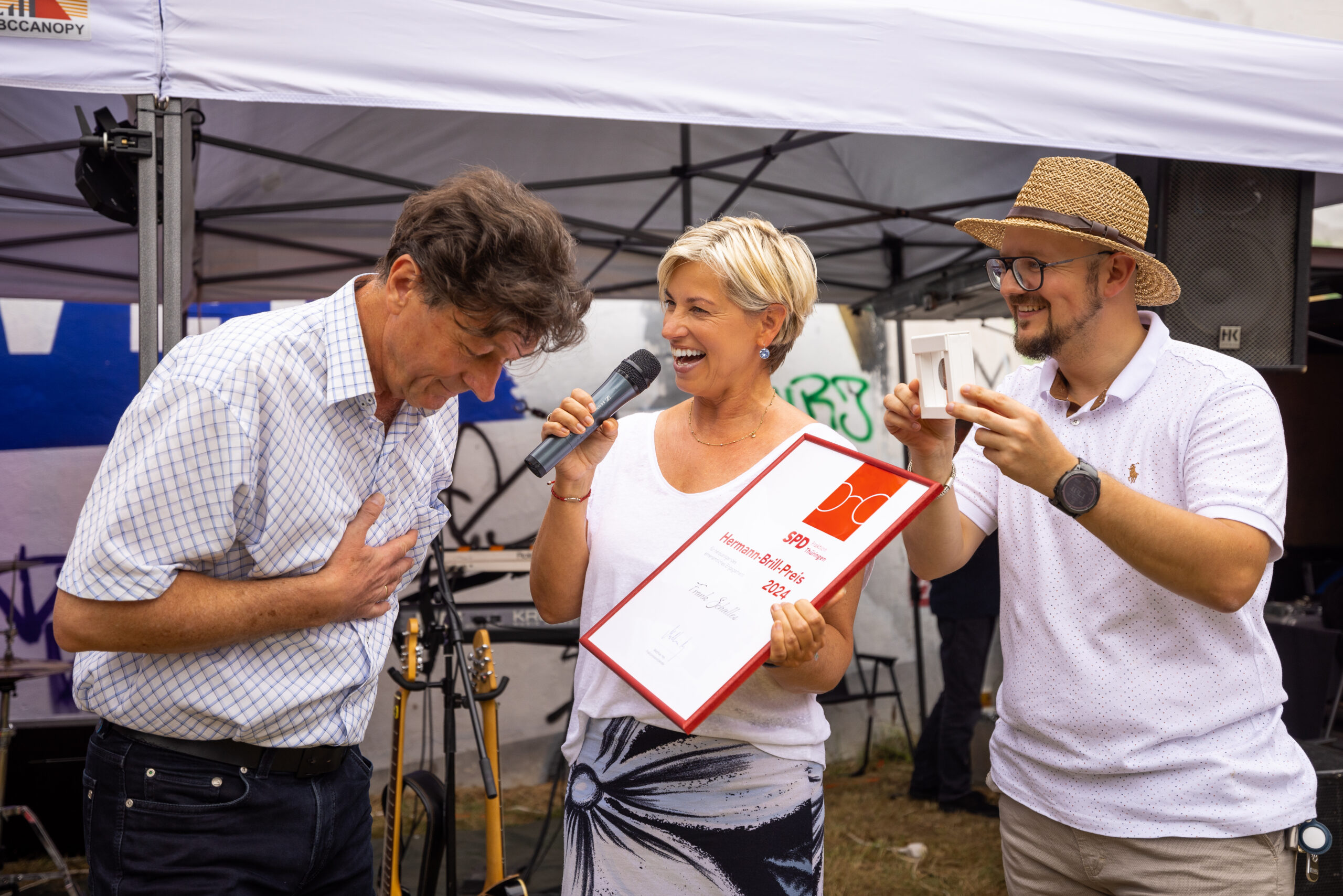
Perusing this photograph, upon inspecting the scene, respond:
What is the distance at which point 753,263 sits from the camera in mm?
1663

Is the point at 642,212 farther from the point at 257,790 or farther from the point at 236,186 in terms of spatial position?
the point at 257,790

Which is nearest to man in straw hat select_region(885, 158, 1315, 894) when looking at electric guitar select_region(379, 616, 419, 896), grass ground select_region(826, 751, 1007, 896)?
electric guitar select_region(379, 616, 419, 896)

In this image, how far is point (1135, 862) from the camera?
1.57 m

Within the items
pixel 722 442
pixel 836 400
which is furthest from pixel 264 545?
pixel 836 400

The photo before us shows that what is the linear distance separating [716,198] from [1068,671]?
3774 mm

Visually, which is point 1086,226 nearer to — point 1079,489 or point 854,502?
point 1079,489

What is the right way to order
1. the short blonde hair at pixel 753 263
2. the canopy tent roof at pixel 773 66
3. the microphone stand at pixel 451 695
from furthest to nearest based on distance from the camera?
1. the microphone stand at pixel 451 695
2. the canopy tent roof at pixel 773 66
3. the short blonde hair at pixel 753 263

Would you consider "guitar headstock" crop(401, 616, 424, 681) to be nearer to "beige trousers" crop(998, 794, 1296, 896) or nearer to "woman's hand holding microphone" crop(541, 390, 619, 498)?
"woman's hand holding microphone" crop(541, 390, 619, 498)

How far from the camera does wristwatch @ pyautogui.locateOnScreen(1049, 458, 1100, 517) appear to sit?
1.37 meters

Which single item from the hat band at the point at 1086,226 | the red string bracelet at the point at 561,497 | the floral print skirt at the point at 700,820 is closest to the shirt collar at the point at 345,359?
the red string bracelet at the point at 561,497

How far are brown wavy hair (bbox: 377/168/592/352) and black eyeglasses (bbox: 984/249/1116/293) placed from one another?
0.79 metres

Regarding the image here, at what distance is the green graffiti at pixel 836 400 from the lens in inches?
252

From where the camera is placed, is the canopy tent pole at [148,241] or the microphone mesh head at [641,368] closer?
the microphone mesh head at [641,368]

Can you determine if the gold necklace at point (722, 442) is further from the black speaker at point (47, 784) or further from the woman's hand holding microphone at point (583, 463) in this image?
the black speaker at point (47, 784)
